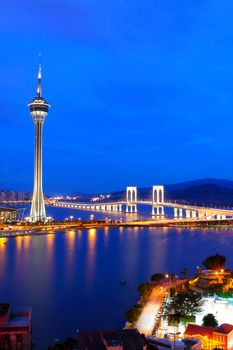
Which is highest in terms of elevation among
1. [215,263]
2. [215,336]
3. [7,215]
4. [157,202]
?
[157,202]

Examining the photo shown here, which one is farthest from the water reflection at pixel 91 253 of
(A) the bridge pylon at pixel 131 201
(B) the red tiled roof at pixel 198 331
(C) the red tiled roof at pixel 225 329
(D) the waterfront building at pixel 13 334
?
(A) the bridge pylon at pixel 131 201

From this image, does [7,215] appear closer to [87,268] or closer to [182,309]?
[87,268]

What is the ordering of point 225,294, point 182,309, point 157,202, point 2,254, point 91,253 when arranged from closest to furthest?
point 182,309
point 225,294
point 2,254
point 91,253
point 157,202

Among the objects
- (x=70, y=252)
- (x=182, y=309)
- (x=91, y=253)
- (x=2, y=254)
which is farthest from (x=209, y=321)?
(x=2, y=254)

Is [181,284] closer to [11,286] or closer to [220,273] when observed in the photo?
[220,273]

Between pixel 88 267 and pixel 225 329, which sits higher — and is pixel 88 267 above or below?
above
